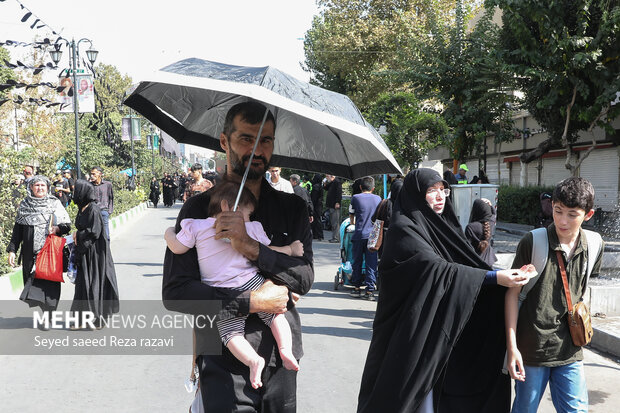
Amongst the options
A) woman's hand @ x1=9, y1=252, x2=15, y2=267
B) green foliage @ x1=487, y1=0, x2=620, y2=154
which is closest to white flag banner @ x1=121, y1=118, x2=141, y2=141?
green foliage @ x1=487, y1=0, x2=620, y2=154

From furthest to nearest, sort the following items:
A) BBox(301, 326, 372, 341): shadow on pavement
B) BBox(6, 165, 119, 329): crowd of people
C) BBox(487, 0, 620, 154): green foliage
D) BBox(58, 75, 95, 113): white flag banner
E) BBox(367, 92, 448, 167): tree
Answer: BBox(58, 75, 95, 113): white flag banner < BBox(367, 92, 448, 167): tree < BBox(487, 0, 620, 154): green foliage < BBox(6, 165, 119, 329): crowd of people < BBox(301, 326, 372, 341): shadow on pavement

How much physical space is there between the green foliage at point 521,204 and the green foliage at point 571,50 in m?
6.07

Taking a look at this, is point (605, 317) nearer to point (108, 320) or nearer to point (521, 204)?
point (108, 320)

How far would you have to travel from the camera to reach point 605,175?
23.2m

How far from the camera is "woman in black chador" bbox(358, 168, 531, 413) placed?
3086 mm

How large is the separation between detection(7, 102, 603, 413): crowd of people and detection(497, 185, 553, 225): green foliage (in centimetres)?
2005

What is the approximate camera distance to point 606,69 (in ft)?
49.9

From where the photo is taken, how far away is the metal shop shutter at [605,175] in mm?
22516

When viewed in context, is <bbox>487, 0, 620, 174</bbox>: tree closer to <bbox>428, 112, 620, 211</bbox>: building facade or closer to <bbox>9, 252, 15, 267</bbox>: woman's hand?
<bbox>428, 112, 620, 211</bbox>: building facade

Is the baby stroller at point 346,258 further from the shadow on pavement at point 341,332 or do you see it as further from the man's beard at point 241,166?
the man's beard at point 241,166

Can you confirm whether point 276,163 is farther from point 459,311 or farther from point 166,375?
point 166,375

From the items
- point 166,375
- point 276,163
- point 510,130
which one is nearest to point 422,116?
point 510,130

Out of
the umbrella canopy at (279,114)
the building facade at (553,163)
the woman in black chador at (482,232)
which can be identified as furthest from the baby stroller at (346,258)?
the building facade at (553,163)

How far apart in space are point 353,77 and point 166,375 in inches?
1020
